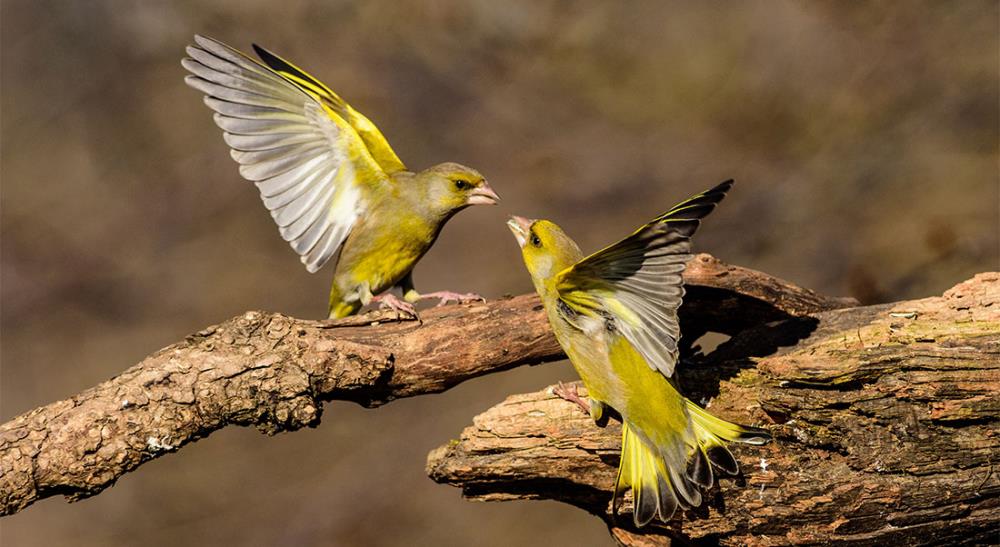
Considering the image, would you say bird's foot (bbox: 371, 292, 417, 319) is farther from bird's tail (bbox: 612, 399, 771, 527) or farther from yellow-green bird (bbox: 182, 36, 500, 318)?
bird's tail (bbox: 612, 399, 771, 527)

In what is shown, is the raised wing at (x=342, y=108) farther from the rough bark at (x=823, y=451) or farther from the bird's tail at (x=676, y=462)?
the bird's tail at (x=676, y=462)

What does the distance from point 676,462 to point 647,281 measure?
68 centimetres

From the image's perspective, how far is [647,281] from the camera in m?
2.91

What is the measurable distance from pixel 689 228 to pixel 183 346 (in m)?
1.74

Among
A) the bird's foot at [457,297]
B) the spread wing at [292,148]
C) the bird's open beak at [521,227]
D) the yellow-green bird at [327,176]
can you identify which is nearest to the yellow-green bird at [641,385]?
the bird's open beak at [521,227]

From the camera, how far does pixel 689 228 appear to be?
270 cm

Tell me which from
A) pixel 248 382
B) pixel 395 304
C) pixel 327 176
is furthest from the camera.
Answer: pixel 327 176

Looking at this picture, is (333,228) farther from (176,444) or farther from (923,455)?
(923,455)

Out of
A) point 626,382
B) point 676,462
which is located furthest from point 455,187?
point 676,462

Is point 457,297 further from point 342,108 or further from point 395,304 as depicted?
point 342,108

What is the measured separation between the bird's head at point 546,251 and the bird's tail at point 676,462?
24.3 inches

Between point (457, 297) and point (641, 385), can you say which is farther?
point (457, 297)

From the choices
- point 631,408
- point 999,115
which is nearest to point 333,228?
point 631,408

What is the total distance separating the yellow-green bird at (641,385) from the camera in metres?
3.03
